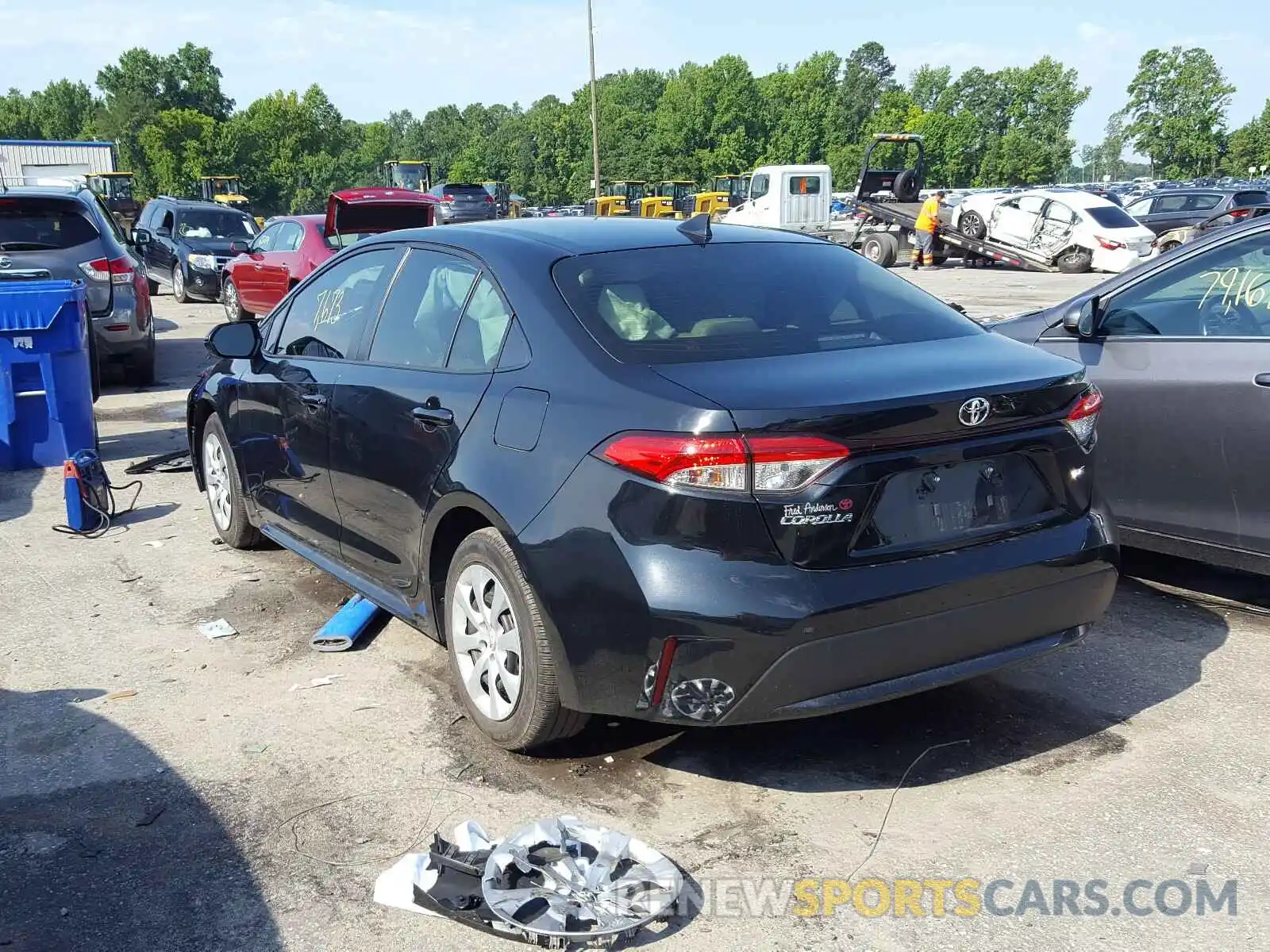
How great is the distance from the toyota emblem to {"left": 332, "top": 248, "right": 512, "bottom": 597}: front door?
4.82ft

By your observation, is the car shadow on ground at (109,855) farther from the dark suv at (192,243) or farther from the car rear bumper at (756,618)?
the dark suv at (192,243)

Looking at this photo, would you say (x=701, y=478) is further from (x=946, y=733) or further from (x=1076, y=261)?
(x=1076, y=261)

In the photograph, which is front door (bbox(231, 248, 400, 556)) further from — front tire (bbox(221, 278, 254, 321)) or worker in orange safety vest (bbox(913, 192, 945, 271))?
worker in orange safety vest (bbox(913, 192, 945, 271))

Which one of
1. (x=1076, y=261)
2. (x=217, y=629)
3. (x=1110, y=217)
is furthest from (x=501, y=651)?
(x=1110, y=217)

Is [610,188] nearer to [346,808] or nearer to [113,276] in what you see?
[113,276]

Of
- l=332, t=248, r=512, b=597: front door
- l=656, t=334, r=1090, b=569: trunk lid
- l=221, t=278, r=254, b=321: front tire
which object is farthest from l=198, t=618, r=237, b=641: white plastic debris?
l=221, t=278, r=254, b=321: front tire

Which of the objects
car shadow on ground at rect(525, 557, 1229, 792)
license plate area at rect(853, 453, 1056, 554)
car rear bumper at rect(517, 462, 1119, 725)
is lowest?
car shadow on ground at rect(525, 557, 1229, 792)

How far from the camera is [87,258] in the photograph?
1063cm

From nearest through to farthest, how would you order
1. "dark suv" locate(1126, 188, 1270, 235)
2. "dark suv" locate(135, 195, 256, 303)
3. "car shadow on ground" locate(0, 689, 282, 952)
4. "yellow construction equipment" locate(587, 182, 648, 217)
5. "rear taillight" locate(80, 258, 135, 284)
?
"car shadow on ground" locate(0, 689, 282, 952) → "rear taillight" locate(80, 258, 135, 284) → "dark suv" locate(135, 195, 256, 303) → "dark suv" locate(1126, 188, 1270, 235) → "yellow construction equipment" locate(587, 182, 648, 217)

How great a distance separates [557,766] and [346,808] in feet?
2.15

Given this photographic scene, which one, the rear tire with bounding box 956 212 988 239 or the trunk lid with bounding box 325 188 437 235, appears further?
the rear tire with bounding box 956 212 988 239

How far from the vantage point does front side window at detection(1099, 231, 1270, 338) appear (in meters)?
4.84

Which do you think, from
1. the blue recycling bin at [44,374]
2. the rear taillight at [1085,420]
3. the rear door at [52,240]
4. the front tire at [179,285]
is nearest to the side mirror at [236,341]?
the blue recycling bin at [44,374]

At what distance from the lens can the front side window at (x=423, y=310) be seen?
4.16 m
